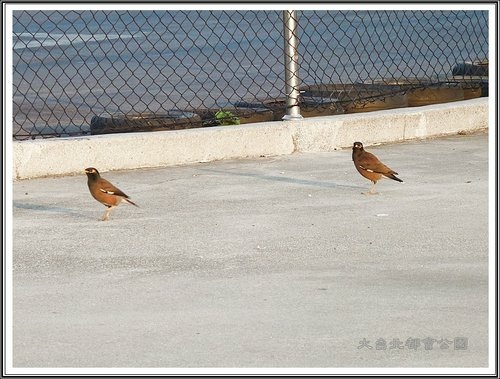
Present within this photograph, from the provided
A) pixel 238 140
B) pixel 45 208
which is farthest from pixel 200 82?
pixel 45 208

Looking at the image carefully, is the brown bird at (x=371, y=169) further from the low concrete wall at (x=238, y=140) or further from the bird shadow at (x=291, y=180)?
the low concrete wall at (x=238, y=140)

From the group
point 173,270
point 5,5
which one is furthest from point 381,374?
point 5,5

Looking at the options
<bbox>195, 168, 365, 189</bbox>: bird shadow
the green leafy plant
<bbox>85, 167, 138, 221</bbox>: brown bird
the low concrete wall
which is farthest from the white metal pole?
<bbox>85, 167, 138, 221</bbox>: brown bird

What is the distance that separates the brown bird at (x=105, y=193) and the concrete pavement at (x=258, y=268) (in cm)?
11

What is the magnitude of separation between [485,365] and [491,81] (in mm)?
5180

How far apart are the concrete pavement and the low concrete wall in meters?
0.14

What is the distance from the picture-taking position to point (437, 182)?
8.90 m

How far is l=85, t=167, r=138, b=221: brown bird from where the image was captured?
7.89 m

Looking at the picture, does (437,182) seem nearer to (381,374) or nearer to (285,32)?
(285,32)

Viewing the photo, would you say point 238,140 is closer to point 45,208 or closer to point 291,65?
point 291,65

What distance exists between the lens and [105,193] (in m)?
7.92

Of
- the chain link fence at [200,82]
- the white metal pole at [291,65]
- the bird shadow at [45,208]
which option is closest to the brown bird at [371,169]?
the white metal pole at [291,65]

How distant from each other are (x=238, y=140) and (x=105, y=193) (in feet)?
6.85

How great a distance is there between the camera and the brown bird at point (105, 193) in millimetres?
7895
